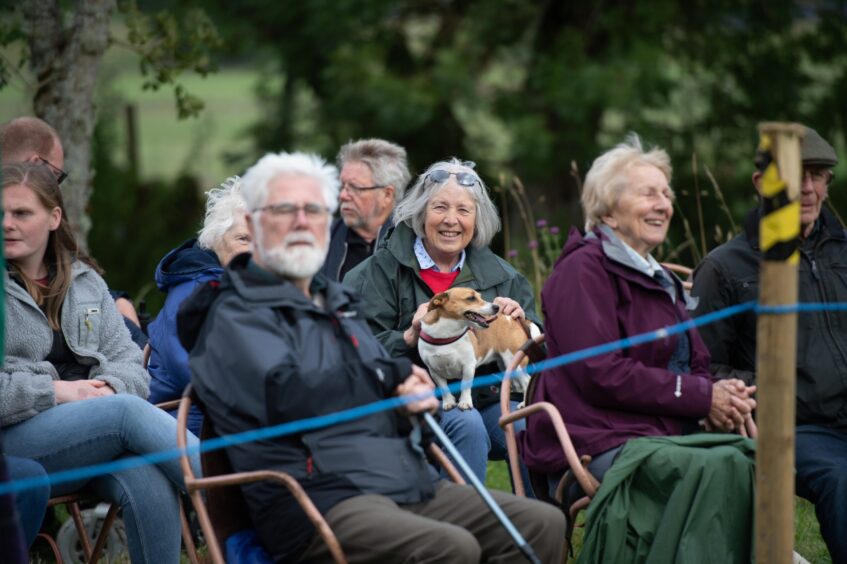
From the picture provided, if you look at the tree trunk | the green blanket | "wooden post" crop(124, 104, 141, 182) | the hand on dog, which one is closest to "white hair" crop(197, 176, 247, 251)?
the hand on dog

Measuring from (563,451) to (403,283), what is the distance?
1.23 metres

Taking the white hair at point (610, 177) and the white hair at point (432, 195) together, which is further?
the white hair at point (432, 195)

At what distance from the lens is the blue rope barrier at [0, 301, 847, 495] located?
11.9ft

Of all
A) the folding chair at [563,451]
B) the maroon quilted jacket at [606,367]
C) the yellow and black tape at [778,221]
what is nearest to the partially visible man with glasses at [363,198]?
the folding chair at [563,451]

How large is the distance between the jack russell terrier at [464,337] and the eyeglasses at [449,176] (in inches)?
21.3

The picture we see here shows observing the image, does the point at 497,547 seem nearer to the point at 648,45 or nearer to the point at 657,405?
the point at 657,405

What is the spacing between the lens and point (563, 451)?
4301 millimetres

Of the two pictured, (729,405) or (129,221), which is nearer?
(729,405)

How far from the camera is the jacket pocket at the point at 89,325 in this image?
4.64 m

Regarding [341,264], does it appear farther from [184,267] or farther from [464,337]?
[464,337]

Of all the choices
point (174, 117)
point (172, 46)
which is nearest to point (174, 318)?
point (172, 46)

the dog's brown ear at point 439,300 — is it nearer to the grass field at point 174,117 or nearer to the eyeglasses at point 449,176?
the eyeglasses at point 449,176

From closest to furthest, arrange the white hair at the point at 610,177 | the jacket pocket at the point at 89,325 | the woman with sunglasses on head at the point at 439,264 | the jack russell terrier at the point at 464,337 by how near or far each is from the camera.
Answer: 1. the white hair at the point at 610,177
2. the jacket pocket at the point at 89,325
3. the jack russell terrier at the point at 464,337
4. the woman with sunglasses on head at the point at 439,264

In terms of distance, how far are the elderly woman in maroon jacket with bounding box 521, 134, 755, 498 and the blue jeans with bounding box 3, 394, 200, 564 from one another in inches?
49.3
